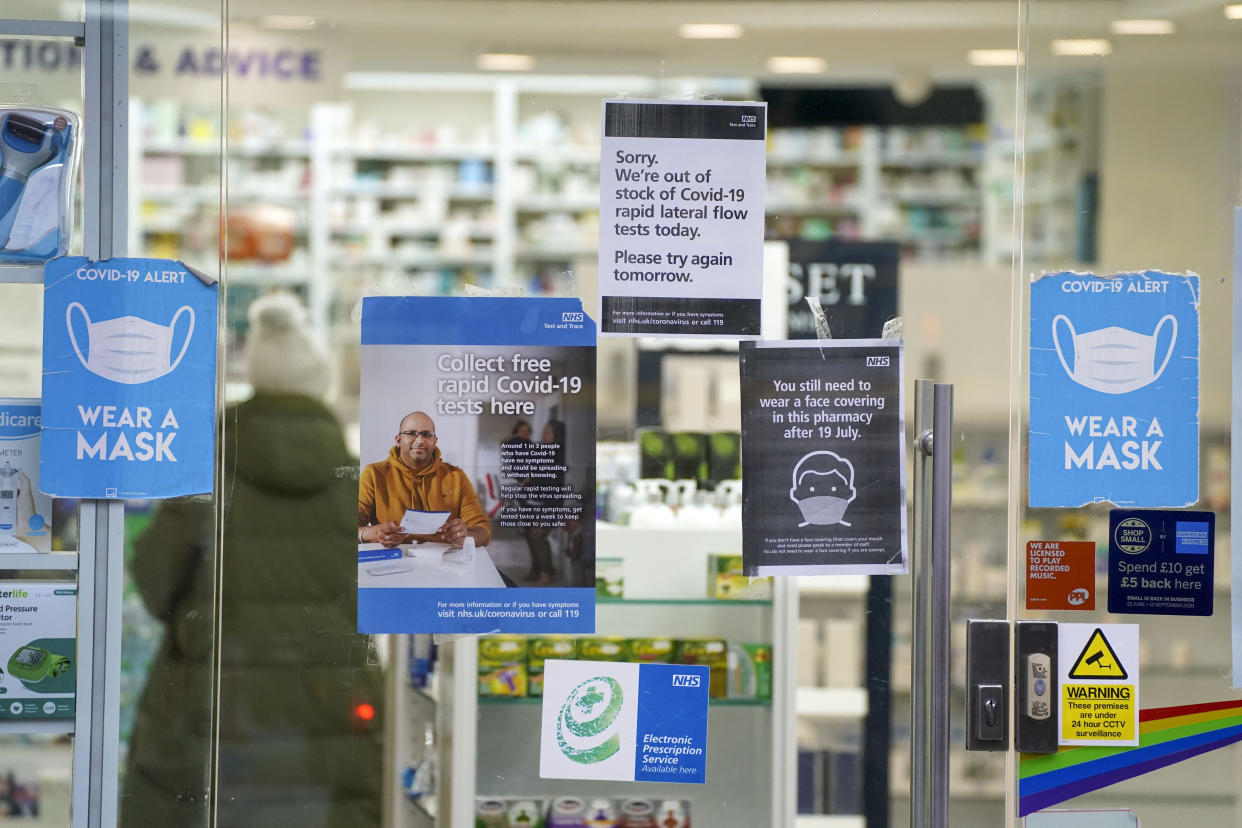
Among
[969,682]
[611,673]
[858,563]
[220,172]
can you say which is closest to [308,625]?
[611,673]

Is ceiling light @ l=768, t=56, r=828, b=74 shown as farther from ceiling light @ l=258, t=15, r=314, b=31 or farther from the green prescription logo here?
the green prescription logo

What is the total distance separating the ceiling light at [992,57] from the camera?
192 centimetres

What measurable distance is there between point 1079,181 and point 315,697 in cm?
146

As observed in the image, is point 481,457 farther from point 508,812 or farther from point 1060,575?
point 1060,575

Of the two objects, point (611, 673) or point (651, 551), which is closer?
point (611, 673)

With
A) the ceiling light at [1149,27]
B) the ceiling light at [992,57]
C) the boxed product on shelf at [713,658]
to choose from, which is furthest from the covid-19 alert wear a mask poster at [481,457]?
the ceiling light at [1149,27]

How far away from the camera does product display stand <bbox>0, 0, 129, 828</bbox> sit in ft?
5.18

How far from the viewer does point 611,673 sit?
1806 millimetres

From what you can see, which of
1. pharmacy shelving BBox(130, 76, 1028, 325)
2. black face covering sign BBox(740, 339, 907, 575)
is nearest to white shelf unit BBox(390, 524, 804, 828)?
black face covering sign BBox(740, 339, 907, 575)

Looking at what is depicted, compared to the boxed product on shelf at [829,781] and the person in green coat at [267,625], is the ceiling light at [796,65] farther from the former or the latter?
the boxed product on shelf at [829,781]

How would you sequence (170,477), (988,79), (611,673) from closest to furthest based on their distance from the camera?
(170,477) < (611,673) < (988,79)

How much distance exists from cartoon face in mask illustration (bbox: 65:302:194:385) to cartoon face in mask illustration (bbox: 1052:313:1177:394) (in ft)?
4.32

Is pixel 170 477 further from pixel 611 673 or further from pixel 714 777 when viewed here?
pixel 714 777

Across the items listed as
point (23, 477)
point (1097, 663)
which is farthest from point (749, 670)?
point (23, 477)
